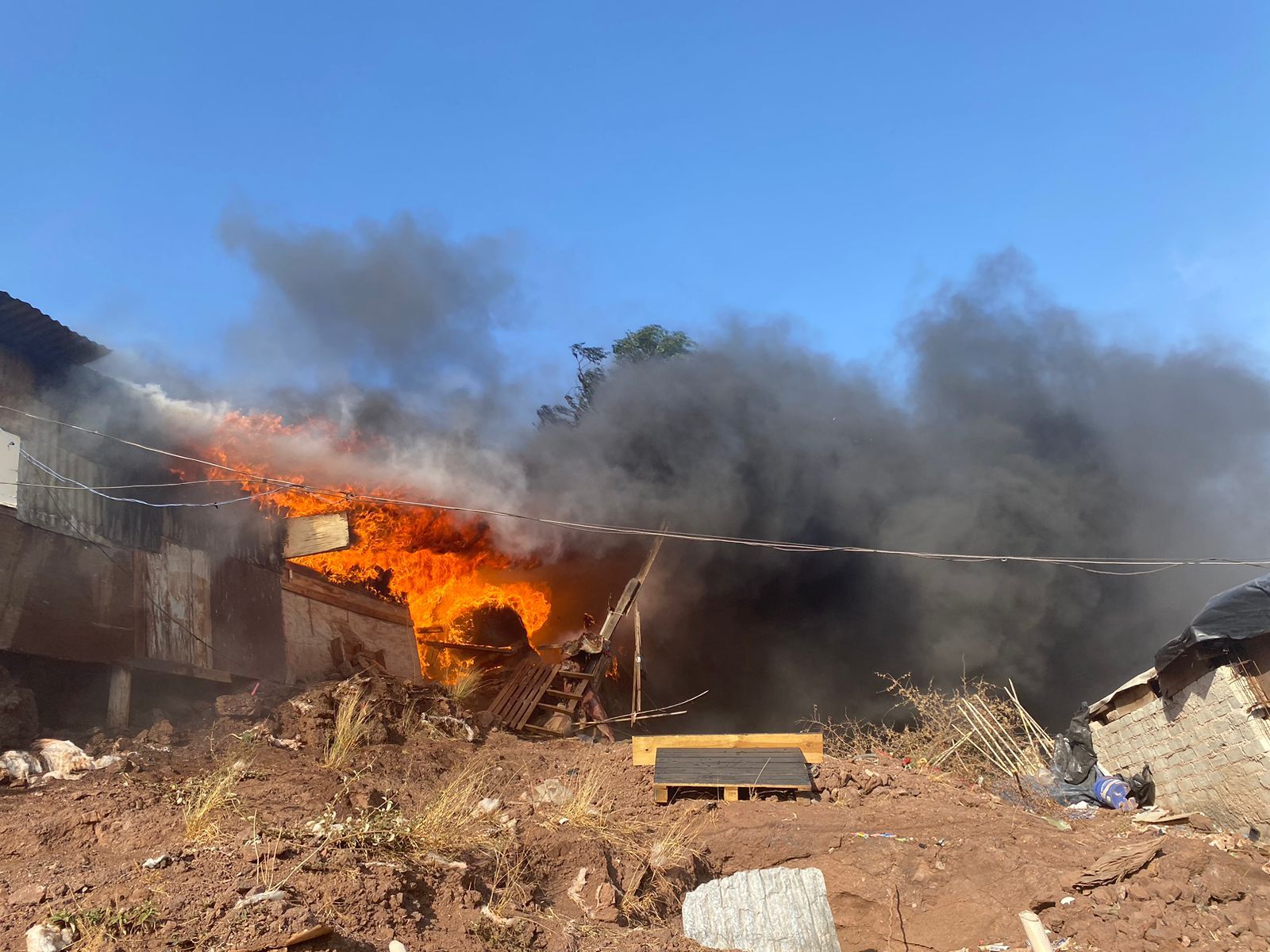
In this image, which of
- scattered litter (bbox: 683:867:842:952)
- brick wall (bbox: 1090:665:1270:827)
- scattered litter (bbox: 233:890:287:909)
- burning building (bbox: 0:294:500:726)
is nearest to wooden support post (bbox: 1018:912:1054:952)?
scattered litter (bbox: 683:867:842:952)

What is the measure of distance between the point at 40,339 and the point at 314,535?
431cm

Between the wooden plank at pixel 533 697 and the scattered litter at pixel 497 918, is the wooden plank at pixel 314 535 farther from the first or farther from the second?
the scattered litter at pixel 497 918

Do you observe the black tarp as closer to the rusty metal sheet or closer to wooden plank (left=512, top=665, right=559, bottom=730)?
wooden plank (left=512, top=665, right=559, bottom=730)

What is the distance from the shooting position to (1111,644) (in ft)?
59.1

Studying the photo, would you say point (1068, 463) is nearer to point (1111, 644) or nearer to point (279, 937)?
point (1111, 644)

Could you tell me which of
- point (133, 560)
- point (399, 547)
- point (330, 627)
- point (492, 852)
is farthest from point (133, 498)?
point (492, 852)

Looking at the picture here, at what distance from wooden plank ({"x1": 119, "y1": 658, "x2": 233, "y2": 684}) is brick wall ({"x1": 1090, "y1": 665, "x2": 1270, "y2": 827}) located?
13.0 m

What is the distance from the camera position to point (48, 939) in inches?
157

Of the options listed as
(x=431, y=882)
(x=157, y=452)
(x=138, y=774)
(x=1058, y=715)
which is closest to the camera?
(x=431, y=882)

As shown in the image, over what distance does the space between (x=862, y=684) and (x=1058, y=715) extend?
4412 millimetres

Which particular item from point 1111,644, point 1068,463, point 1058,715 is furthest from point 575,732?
point 1068,463

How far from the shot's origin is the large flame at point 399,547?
11992 mm

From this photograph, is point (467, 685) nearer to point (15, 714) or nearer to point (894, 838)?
point (15, 714)

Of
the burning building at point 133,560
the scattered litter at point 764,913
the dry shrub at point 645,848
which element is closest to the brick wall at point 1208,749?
the scattered litter at point 764,913
